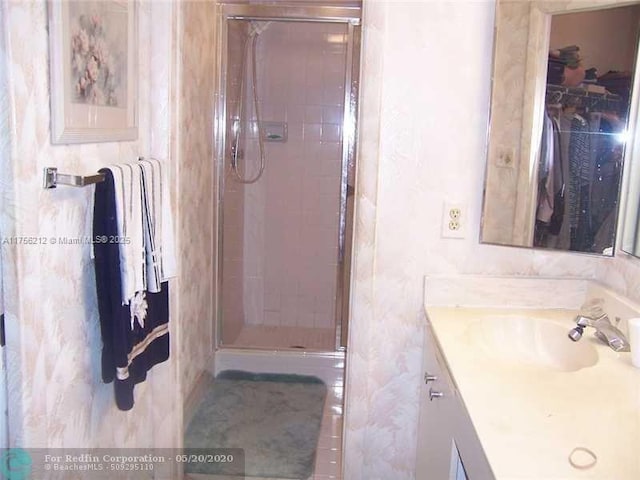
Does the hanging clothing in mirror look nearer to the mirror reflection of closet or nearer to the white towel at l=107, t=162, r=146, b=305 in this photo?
the mirror reflection of closet

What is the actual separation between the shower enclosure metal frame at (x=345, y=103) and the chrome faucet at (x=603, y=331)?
1.83 metres

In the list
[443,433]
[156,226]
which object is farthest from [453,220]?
[156,226]

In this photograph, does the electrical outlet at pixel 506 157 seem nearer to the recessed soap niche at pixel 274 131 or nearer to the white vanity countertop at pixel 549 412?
the white vanity countertop at pixel 549 412

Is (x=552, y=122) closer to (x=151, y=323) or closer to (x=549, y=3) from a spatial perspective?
(x=549, y=3)

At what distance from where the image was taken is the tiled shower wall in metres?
3.50

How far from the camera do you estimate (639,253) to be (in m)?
1.56

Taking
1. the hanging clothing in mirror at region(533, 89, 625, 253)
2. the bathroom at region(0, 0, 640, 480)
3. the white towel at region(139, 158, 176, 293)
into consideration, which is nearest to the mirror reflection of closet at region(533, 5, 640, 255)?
the hanging clothing in mirror at region(533, 89, 625, 253)

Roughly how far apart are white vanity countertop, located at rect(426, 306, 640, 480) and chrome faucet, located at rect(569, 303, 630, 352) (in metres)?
0.02

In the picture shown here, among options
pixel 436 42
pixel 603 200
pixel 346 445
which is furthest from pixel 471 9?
pixel 346 445

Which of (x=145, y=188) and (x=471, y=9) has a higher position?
(x=471, y=9)

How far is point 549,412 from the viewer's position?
1094 millimetres

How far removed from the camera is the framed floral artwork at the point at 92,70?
4.11ft

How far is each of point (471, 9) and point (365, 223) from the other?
76cm

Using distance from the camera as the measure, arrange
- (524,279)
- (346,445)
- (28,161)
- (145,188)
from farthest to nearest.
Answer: (346,445) → (524,279) → (145,188) → (28,161)
